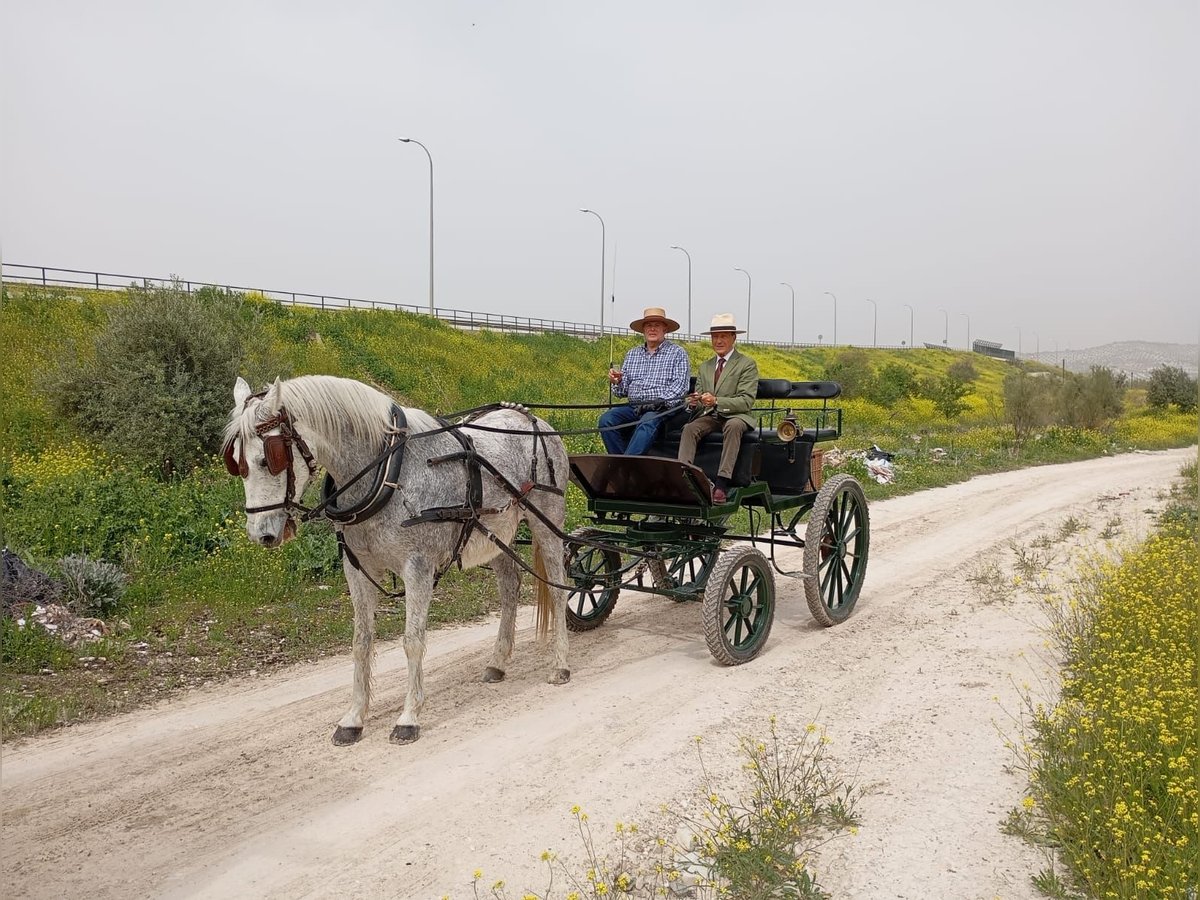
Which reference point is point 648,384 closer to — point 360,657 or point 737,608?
point 737,608

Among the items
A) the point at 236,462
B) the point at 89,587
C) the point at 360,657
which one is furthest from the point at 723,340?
the point at 89,587

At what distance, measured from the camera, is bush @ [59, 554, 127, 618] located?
7105mm

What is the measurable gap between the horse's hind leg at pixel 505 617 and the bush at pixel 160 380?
11266 mm

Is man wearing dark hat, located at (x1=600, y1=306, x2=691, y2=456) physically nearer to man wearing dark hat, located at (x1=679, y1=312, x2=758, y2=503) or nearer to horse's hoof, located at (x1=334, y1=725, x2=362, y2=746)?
man wearing dark hat, located at (x1=679, y1=312, x2=758, y2=503)

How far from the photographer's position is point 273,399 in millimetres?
4547

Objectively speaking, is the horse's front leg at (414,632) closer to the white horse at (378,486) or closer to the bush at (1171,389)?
the white horse at (378,486)

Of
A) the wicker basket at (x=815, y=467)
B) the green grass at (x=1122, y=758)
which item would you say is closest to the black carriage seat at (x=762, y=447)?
the wicker basket at (x=815, y=467)

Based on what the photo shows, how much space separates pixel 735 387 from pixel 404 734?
3855 millimetres

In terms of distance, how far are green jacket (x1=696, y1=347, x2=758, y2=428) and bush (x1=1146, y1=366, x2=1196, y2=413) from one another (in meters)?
42.3

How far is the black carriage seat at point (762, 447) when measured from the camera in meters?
7.06

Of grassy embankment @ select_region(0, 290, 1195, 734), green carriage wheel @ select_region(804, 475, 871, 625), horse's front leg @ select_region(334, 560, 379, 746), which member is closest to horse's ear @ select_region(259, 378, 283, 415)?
horse's front leg @ select_region(334, 560, 379, 746)

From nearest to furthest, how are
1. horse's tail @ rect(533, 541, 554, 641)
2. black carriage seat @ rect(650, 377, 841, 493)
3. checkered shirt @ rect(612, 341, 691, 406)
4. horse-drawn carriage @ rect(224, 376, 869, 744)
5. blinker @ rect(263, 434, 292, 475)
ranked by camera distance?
1. blinker @ rect(263, 434, 292, 475)
2. horse-drawn carriage @ rect(224, 376, 869, 744)
3. horse's tail @ rect(533, 541, 554, 641)
4. black carriage seat @ rect(650, 377, 841, 493)
5. checkered shirt @ rect(612, 341, 691, 406)

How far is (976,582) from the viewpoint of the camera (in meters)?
8.87

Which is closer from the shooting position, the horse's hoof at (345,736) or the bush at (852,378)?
the horse's hoof at (345,736)
